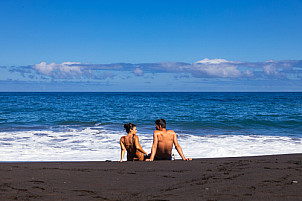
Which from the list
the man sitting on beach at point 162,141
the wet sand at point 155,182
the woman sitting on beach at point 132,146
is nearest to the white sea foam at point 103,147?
the woman sitting on beach at point 132,146

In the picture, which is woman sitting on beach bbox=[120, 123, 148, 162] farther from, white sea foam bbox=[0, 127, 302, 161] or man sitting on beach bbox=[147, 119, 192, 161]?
white sea foam bbox=[0, 127, 302, 161]

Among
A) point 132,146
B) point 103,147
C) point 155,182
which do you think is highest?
point 132,146

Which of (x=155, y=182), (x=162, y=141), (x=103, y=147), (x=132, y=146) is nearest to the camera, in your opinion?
(x=155, y=182)

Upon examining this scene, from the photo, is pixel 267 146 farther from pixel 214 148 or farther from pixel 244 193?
pixel 244 193

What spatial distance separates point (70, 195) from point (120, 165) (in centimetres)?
256

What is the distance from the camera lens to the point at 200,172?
606 centimetres

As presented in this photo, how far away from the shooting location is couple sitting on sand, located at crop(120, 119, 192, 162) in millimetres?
7707

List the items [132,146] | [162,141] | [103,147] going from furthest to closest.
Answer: [103,147] < [132,146] < [162,141]

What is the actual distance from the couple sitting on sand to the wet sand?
0.76 m

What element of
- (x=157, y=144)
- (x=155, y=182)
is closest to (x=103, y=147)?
(x=157, y=144)

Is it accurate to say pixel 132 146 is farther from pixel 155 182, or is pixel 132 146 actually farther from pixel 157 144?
pixel 155 182

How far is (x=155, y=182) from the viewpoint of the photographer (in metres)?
5.31

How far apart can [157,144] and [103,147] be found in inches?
179

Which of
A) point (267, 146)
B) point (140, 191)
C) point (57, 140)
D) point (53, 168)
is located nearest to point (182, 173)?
point (140, 191)
